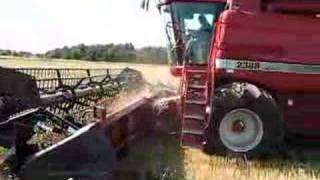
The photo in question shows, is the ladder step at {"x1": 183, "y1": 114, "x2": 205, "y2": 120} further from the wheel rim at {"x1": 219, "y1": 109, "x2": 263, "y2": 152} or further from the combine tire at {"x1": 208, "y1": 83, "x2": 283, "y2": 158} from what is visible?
the wheel rim at {"x1": 219, "y1": 109, "x2": 263, "y2": 152}

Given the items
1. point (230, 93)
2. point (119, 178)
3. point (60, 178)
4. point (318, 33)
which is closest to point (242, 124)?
point (230, 93)

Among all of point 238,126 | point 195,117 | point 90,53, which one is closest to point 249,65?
point 238,126

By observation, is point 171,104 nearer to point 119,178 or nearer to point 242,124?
point 242,124

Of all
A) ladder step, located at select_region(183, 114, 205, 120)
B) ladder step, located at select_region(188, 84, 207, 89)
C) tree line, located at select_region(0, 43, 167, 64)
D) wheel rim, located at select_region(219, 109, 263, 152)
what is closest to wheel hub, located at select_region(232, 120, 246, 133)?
wheel rim, located at select_region(219, 109, 263, 152)

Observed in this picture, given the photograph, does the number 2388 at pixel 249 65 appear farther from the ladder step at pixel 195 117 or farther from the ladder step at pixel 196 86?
the ladder step at pixel 195 117

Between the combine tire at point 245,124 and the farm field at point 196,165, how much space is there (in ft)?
0.74

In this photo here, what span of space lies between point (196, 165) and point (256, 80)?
66.0 inches

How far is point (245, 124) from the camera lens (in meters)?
7.46

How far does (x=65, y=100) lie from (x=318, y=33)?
11.5 feet

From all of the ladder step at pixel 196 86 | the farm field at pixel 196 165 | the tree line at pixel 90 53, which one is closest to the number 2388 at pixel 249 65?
the ladder step at pixel 196 86

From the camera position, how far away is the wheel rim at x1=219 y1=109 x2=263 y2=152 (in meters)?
7.39

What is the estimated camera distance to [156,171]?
238 inches

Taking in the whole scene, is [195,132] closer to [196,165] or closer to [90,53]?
[196,165]

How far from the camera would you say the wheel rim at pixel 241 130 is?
24.2 ft
